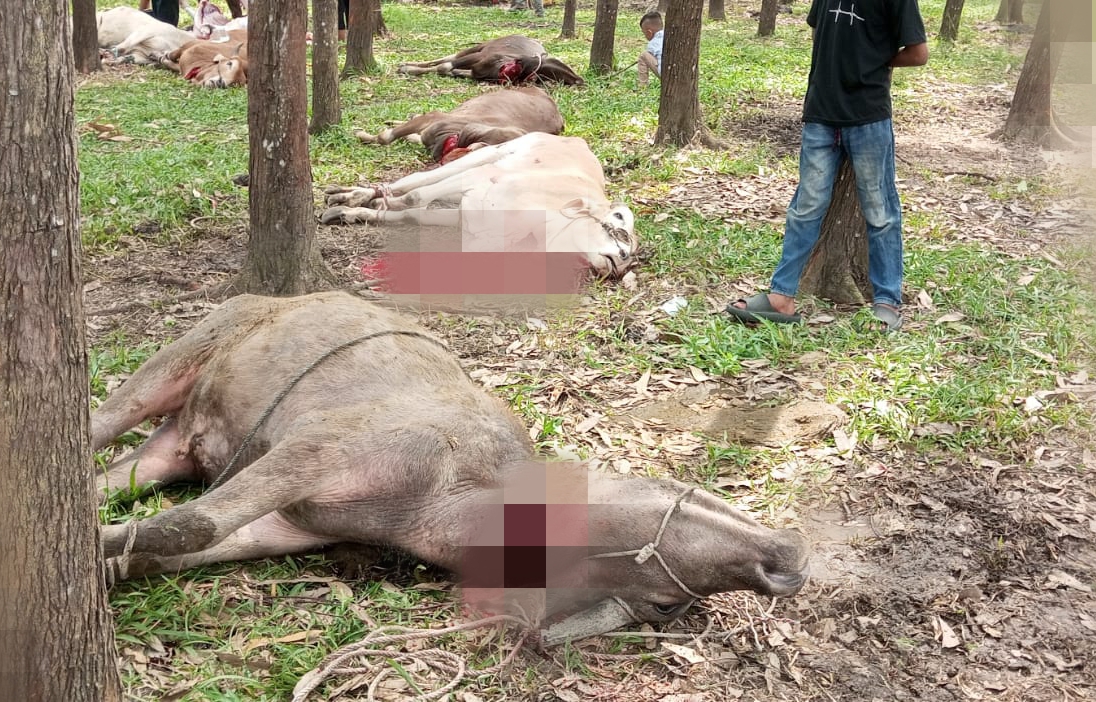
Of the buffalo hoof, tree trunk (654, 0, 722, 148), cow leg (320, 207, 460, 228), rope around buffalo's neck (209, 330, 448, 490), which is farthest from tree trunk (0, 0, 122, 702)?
tree trunk (654, 0, 722, 148)

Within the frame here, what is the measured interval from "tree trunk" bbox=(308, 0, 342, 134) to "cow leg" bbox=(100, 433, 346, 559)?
694 cm

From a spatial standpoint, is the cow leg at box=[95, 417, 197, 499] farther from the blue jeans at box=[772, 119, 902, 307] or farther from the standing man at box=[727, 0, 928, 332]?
the blue jeans at box=[772, 119, 902, 307]

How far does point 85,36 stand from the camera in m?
12.8

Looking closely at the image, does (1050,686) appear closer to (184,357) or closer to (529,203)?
(184,357)

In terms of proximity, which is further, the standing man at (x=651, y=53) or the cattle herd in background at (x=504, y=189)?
the standing man at (x=651, y=53)

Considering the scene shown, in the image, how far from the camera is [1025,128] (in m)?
10.3

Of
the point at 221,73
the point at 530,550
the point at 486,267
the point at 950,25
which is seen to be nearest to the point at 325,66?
the point at 221,73

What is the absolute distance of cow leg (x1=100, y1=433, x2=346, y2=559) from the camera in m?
3.29

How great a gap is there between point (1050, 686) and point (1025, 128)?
8.39 meters

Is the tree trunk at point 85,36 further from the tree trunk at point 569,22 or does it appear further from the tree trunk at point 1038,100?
the tree trunk at point 1038,100

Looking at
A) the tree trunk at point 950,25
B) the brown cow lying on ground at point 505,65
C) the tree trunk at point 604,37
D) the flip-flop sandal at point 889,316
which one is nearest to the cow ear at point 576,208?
the flip-flop sandal at point 889,316

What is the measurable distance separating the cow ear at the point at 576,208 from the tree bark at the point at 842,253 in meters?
1.67

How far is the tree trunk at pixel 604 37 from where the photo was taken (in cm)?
1377

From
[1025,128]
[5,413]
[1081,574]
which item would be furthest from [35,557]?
[1025,128]
